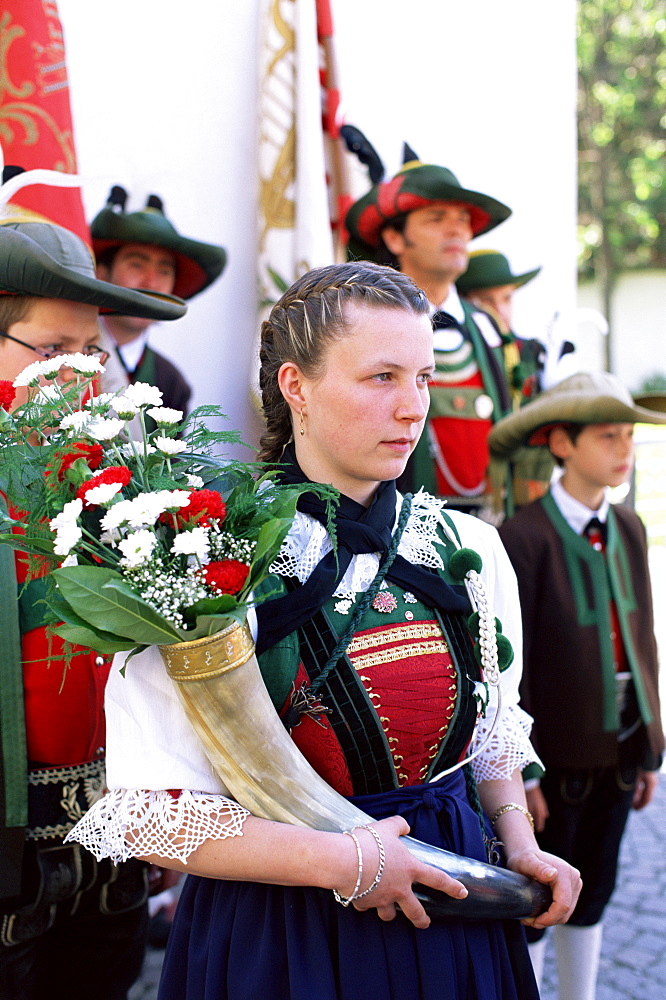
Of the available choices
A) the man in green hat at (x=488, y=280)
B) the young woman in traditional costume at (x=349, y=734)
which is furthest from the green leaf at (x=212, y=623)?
the man in green hat at (x=488, y=280)

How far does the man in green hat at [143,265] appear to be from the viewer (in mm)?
3248

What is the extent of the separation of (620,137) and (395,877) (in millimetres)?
21057

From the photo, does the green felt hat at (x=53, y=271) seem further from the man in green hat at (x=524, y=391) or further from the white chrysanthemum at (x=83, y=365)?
the man in green hat at (x=524, y=391)

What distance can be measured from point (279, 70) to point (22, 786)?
3.05 m

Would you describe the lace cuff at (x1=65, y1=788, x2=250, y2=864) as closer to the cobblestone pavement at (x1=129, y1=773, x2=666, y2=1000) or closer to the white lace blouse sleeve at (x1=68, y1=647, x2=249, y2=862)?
the white lace blouse sleeve at (x1=68, y1=647, x2=249, y2=862)

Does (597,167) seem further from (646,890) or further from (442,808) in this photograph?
(442,808)

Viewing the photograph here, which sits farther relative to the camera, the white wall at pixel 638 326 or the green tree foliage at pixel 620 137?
the green tree foliage at pixel 620 137

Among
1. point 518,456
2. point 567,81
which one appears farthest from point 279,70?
point 567,81

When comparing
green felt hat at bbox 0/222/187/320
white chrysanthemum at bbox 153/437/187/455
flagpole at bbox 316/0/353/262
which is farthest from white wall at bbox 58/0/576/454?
white chrysanthemum at bbox 153/437/187/455

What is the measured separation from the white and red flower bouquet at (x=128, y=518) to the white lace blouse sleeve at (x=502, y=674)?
1.69 feet

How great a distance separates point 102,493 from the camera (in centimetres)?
123

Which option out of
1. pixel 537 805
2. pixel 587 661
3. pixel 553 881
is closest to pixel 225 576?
pixel 553 881

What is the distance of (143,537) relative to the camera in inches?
48.3

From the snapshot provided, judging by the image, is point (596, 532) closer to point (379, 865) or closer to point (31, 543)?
point (379, 865)
